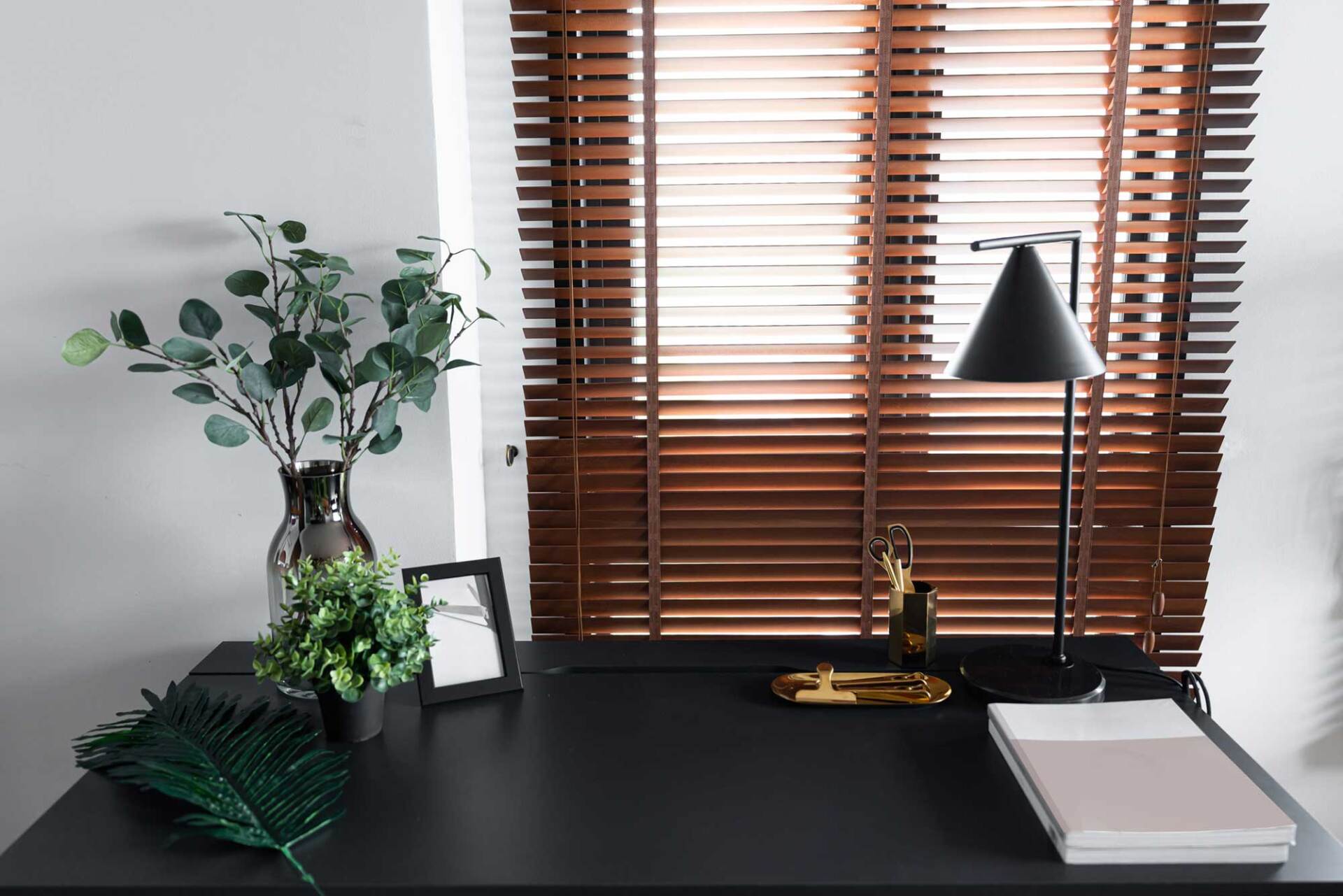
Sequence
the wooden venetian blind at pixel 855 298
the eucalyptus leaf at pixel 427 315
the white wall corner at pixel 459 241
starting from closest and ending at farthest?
the eucalyptus leaf at pixel 427 315 < the white wall corner at pixel 459 241 < the wooden venetian blind at pixel 855 298

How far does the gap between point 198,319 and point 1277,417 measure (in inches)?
76.1

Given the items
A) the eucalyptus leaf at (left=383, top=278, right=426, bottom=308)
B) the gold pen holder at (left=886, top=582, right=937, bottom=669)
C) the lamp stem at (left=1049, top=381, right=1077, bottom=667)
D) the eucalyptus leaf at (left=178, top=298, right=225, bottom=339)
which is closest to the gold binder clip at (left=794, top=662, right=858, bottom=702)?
the gold pen holder at (left=886, top=582, right=937, bottom=669)

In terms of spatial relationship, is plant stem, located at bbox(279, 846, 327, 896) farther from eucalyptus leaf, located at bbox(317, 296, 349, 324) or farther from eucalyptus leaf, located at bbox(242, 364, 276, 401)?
eucalyptus leaf, located at bbox(317, 296, 349, 324)

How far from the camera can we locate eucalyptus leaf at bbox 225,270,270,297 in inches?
51.5

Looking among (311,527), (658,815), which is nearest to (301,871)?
(658,815)

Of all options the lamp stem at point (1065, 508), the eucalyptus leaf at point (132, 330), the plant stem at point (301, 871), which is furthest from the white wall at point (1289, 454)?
the eucalyptus leaf at point (132, 330)

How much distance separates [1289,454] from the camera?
1780 mm

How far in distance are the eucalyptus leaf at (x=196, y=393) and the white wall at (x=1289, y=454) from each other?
5.92 ft

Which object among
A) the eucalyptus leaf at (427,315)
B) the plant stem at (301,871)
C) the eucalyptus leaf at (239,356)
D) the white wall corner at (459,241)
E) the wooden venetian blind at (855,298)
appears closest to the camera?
the plant stem at (301,871)

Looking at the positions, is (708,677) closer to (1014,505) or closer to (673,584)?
(673,584)

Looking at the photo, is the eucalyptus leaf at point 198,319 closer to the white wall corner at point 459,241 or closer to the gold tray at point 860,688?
the white wall corner at point 459,241

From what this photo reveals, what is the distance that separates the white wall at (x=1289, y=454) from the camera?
5.46 feet

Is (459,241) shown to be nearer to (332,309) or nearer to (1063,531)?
(332,309)

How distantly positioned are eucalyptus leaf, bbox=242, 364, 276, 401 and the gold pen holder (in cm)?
95
